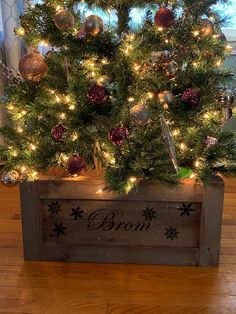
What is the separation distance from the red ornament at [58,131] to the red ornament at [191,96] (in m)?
0.39

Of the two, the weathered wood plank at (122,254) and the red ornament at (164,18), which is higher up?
the red ornament at (164,18)

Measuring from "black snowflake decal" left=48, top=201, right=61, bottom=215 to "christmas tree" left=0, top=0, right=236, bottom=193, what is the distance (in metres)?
0.11

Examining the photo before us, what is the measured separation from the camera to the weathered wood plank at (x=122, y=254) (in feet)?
4.25

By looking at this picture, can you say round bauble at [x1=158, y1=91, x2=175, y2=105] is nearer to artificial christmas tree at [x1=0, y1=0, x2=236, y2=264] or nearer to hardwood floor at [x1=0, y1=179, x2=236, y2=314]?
artificial christmas tree at [x1=0, y1=0, x2=236, y2=264]

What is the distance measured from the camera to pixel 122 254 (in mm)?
1302

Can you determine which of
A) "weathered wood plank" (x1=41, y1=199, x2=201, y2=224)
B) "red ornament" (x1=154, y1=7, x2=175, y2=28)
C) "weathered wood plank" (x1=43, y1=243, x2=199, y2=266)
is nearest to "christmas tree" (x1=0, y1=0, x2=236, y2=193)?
"red ornament" (x1=154, y1=7, x2=175, y2=28)

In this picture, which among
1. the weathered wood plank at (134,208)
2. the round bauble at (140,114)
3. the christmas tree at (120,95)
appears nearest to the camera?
the round bauble at (140,114)

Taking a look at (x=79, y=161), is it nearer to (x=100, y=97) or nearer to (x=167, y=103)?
(x=100, y=97)

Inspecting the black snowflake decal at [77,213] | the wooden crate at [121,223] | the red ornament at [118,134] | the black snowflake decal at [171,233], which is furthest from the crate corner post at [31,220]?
the black snowflake decal at [171,233]

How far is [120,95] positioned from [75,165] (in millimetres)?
258

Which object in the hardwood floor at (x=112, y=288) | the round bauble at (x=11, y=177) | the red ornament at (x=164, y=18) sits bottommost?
the hardwood floor at (x=112, y=288)

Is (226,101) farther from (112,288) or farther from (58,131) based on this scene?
(112,288)

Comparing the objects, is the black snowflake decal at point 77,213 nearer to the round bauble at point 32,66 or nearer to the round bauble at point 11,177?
the round bauble at point 11,177

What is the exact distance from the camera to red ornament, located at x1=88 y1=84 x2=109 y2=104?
1.11m
